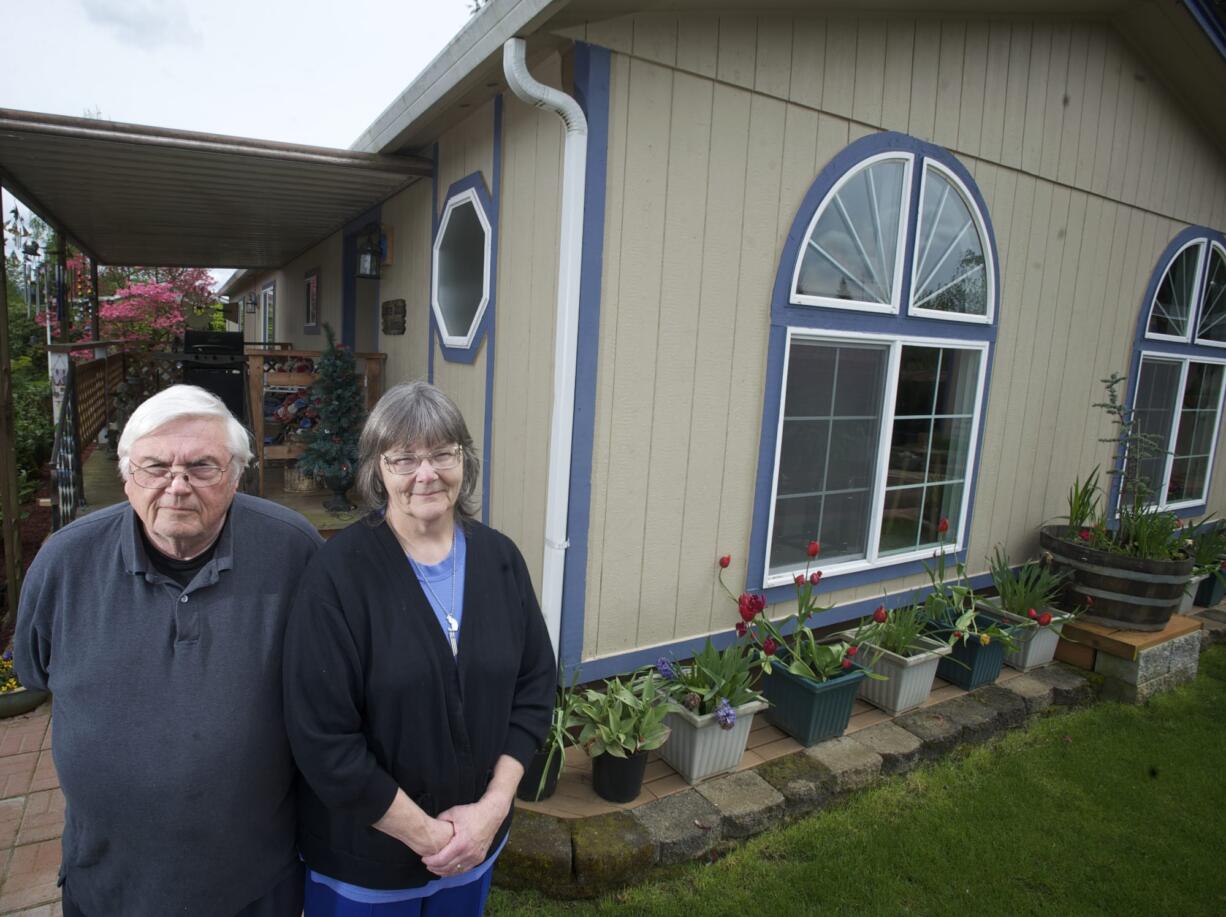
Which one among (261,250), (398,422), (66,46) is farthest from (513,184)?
(66,46)

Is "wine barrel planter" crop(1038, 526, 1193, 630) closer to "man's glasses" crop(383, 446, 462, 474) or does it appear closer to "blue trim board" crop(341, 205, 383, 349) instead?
"man's glasses" crop(383, 446, 462, 474)

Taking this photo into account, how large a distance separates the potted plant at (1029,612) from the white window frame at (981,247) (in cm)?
136

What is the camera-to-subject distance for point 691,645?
10.4 ft

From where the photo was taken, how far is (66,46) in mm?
27578

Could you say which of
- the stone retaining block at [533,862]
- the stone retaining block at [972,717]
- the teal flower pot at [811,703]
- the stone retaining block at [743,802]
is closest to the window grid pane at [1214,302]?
the stone retaining block at [972,717]

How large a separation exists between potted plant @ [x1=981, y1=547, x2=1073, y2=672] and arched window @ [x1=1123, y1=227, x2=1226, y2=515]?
1636 millimetres

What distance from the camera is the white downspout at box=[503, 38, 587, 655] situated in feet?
8.32

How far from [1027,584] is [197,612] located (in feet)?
13.6

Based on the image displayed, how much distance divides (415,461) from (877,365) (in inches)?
110

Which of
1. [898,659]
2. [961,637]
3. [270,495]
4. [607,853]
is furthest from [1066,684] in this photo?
[270,495]

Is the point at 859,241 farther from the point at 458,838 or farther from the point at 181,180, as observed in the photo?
the point at 181,180

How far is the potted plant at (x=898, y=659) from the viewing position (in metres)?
3.36

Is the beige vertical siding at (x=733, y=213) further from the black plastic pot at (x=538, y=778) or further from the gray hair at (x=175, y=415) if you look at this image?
the gray hair at (x=175, y=415)

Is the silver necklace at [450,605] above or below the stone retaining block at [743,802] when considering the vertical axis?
above
